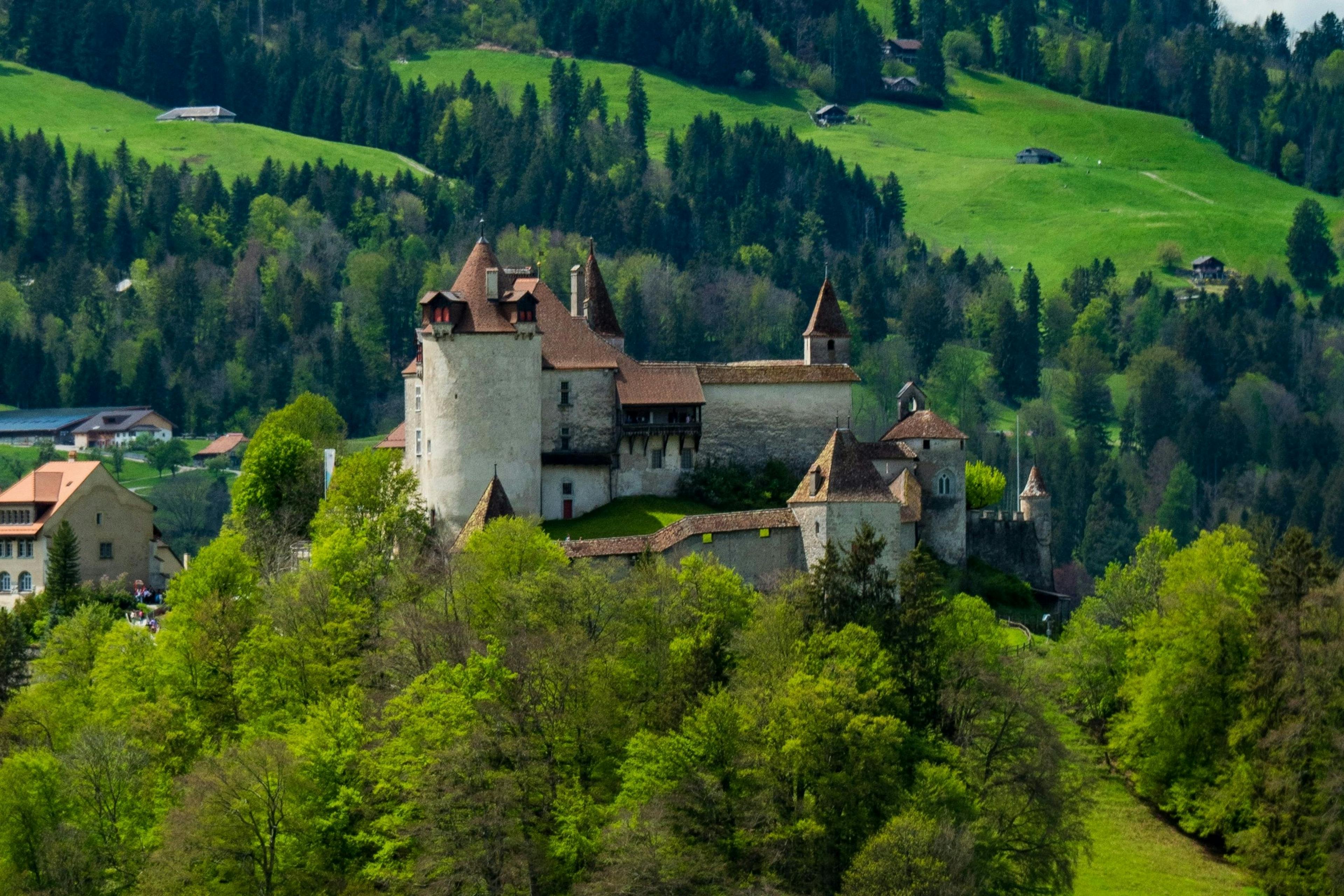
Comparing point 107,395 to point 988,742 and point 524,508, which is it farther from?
point 988,742

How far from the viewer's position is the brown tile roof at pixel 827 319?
297 ft

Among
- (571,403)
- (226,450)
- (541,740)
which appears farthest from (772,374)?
(226,450)

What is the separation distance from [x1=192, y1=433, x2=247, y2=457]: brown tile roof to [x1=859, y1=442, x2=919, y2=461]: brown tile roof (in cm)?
9460

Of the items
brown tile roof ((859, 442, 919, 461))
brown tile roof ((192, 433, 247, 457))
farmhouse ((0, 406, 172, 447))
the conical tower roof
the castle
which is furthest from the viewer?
brown tile roof ((192, 433, 247, 457))

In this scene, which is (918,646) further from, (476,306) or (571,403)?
(476,306)

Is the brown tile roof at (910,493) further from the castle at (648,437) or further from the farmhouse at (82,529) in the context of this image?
the farmhouse at (82,529)

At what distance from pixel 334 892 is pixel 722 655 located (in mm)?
13575

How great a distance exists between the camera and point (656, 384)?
3366 inches

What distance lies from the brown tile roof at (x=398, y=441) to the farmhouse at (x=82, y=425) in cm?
7701

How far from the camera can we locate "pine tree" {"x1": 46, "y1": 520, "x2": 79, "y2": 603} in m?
90.8

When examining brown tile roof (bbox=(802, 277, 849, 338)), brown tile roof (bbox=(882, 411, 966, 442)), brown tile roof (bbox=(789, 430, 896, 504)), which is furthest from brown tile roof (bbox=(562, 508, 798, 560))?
brown tile roof (bbox=(802, 277, 849, 338))

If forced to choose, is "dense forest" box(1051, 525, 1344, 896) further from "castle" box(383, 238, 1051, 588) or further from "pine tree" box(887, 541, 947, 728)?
"pine tree" box(887, 541, 947, 728)

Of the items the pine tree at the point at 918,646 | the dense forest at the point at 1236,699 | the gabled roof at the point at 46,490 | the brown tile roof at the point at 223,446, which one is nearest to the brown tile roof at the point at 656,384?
the pine tree at the point at 918,646

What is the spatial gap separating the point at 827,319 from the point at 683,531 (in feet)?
A: 52.2
